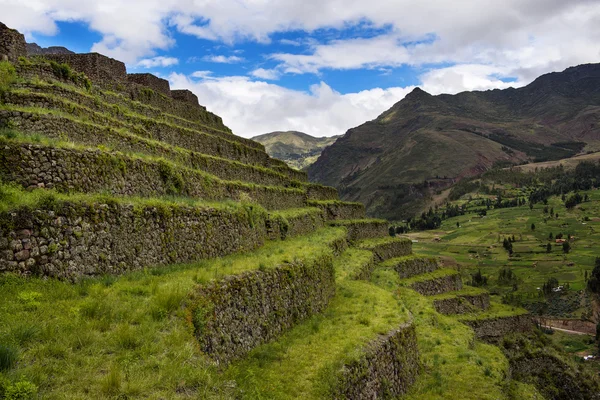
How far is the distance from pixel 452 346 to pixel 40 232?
2419 centimetres

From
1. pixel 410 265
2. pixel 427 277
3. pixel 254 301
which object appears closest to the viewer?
pixel 254 301

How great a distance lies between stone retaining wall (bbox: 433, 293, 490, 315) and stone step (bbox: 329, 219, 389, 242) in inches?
436

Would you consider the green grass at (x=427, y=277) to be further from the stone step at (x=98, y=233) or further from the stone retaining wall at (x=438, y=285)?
the stone step at (x=98, y=233)

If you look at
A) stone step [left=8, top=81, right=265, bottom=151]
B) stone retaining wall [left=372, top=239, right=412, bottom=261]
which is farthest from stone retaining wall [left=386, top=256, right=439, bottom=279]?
stone step [left=8, top=81, right=265, bottom=151]

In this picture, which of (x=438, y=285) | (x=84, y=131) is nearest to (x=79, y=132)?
(x=84, y=131)

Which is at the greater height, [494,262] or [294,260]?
[294,260]

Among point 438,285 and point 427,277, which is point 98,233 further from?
point 438,285

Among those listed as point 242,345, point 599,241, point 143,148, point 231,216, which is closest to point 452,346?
point 231,216

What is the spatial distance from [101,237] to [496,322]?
56463 millimetres

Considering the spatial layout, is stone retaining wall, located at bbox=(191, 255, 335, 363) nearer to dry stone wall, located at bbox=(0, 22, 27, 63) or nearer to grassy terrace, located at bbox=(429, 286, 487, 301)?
dry stone wall, located at bbox=(0, 22, 27, 63)

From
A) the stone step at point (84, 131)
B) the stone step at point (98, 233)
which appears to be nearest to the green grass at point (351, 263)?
the stone step at point (98, 233)

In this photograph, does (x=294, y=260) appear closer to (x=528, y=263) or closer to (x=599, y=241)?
(x=528, y=263)

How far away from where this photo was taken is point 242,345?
40.3 ft

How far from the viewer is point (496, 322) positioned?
5572 centimetres
